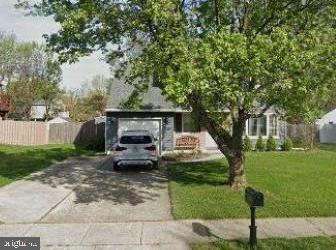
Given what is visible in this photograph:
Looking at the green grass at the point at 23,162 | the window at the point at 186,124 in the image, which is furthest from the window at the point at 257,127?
the green grass at the point at 23,162

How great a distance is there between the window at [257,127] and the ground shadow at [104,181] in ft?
38.4

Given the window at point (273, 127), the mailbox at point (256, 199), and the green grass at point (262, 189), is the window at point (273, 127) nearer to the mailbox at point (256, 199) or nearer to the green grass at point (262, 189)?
the green grass at point (262, 189)

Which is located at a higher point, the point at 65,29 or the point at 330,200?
the point at 65,29

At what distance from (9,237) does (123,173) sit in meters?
9.57

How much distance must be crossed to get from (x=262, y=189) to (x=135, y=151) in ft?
21.7

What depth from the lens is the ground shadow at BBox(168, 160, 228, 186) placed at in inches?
618

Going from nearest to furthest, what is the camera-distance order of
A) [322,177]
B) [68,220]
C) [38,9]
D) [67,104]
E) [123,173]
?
[68,220], [38,9], [322,177], [123,173], [67,104]

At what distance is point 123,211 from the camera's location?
38.3ft

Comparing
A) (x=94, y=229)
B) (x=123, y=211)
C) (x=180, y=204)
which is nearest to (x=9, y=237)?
(x=94, y=229)

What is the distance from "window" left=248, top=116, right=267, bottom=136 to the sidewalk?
798 inches

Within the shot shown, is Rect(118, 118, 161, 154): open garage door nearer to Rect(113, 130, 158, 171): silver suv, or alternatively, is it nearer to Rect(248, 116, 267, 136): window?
Rect(248, 116, 267, 136): window

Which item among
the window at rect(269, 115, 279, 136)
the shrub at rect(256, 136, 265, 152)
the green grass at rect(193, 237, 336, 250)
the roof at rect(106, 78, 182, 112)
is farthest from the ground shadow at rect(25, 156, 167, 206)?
the window at rect(269, 115, 279, 136)

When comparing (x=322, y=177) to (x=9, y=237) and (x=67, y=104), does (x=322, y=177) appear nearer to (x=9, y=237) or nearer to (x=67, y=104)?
(x=9, y=237)

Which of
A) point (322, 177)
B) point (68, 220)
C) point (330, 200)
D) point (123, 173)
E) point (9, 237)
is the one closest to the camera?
point (9, 237)
